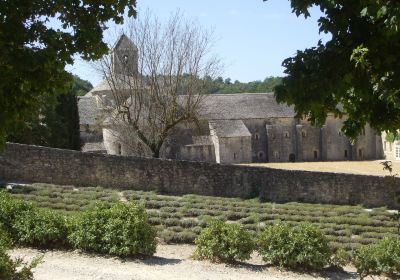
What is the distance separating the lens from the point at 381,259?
1245 cm

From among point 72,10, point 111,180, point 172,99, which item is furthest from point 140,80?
point 72,10

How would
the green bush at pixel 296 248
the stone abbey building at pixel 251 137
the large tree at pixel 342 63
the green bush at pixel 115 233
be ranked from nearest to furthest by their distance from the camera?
the large tree at pixel 342 63 → the green bush at pixel 296 248 → the green bush at pixel 115 233 → the stone abbey building at pixel 251 137

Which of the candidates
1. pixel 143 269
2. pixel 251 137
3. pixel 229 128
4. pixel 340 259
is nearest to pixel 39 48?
pixel 143 269

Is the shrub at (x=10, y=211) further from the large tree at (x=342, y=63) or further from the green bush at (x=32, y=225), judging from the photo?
the large tree at (x=342, y=63)

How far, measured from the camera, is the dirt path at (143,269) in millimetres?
11688

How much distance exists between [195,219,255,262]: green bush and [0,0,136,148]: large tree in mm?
7563

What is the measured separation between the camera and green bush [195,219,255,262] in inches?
524

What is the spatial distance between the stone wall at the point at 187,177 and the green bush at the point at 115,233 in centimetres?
1111

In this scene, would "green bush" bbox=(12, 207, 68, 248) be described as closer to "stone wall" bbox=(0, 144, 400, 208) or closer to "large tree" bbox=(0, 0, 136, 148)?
"large tree" bbox=(0, 0, 136, 148)

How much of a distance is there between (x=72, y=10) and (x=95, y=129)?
35192 millimetres

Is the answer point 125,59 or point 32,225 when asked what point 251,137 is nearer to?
point 125,59

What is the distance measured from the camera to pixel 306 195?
24.7m

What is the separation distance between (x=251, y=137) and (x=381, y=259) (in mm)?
40803

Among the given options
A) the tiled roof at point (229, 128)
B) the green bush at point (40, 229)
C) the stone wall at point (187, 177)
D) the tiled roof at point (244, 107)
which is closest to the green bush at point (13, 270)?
the green bush at point (40, 229)
